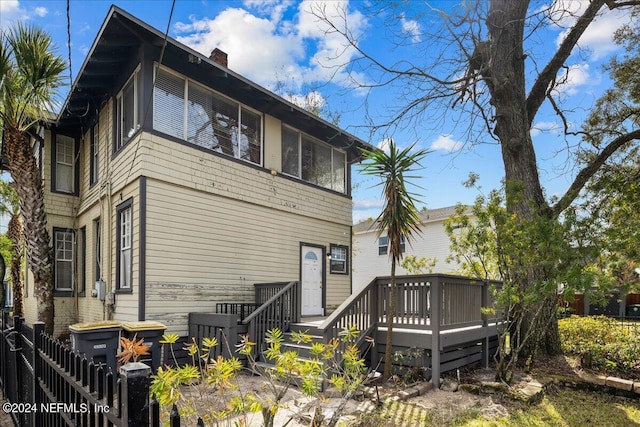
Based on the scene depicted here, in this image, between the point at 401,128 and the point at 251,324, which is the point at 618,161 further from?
the point at 251,324

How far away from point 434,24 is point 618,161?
22.9 feet

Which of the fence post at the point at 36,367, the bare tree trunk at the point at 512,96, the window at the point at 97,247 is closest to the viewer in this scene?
the fence post at the point at 36,367

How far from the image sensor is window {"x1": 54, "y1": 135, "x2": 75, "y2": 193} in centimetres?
1177

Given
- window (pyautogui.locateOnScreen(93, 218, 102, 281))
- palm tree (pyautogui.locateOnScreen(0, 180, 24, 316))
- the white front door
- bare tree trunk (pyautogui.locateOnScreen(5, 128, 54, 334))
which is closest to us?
bare tree trunk (pyautogui.locateOnScreen(5, 128, 54, 334))

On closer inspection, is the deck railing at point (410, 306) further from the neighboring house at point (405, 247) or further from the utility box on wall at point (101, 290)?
the neighboring house at point (405, 247)

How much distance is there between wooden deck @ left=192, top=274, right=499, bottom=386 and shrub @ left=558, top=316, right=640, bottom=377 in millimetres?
2179

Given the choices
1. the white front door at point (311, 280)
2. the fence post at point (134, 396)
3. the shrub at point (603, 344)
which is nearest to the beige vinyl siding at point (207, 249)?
the white front door at point (311, 280)

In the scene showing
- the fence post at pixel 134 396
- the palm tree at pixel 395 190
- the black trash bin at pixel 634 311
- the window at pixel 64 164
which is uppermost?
the window at pixel 64 164

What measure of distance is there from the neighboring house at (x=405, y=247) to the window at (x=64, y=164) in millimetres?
12422

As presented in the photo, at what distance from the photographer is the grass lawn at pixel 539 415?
16.9 feet

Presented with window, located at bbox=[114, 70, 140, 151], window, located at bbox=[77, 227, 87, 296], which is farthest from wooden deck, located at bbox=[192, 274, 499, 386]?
window, located at bbox=[77, 227, 87, 296]

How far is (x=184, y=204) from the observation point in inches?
336

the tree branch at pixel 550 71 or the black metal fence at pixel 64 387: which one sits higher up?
the tree branch at pixel 550 71

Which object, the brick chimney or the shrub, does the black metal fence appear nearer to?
the brick chimney
